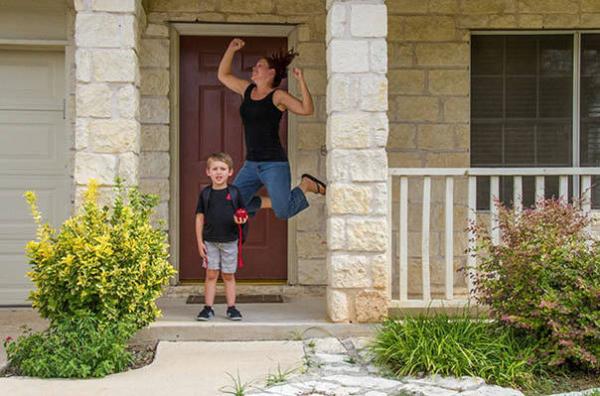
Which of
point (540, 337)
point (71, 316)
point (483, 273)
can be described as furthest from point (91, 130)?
point (540, 337)

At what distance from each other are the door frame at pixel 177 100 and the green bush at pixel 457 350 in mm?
2156

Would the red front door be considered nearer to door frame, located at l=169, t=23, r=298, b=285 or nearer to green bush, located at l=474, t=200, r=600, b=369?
door frame, located at l=169, t=23, r=298, b=285

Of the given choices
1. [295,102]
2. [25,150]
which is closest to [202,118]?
[295,102]

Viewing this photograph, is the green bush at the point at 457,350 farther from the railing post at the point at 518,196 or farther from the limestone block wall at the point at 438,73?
the limestone block wall at the point at 438,73

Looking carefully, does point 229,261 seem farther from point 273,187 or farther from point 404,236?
point 404,236

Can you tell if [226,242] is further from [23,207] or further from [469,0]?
[469,0]

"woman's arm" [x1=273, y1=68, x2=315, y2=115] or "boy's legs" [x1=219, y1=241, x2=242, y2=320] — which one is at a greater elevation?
"woman's arm" [x1=273, y1=68, x2=315, y2=115]

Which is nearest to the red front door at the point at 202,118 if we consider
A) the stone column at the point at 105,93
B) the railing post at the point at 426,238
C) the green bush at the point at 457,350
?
the stone column at the point at 105,93

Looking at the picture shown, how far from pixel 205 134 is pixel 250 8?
4.01ft

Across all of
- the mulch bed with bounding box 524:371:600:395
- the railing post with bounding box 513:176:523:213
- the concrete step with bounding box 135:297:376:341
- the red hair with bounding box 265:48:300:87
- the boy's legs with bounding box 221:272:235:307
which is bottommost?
the mulch bed with bounding box 524:371:600:395

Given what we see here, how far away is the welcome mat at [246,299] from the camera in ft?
20.9

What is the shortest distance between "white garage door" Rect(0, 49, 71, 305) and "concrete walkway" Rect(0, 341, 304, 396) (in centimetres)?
218

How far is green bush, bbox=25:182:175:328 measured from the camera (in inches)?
182

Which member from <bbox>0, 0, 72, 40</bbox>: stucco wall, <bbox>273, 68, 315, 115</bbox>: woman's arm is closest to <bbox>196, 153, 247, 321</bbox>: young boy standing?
<bbox>273, 68, 315, 115</bbox>: woman's arm
